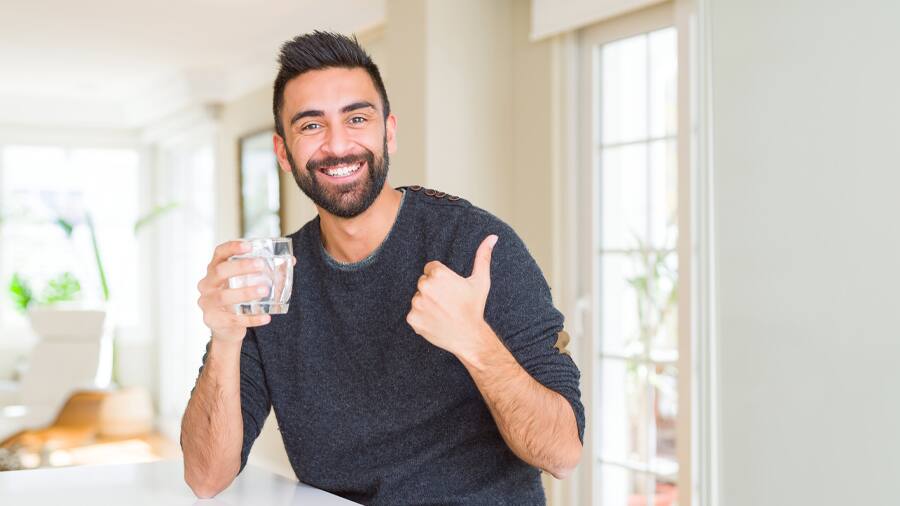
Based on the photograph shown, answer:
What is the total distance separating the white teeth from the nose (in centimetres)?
2

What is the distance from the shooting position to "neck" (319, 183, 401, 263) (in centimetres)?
155

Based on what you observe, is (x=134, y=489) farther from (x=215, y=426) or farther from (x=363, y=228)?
(x=363, y=228)

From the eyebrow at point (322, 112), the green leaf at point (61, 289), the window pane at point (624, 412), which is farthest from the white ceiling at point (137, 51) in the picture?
the eyebrow at point (322, 112)

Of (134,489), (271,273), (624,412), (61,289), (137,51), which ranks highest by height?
(137,51)

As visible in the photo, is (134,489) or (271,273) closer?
(271,273)

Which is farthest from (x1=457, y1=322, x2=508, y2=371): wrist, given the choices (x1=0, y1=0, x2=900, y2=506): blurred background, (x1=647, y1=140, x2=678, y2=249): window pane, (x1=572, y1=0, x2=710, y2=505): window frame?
(x1=647, y1=140, x2=678, y2=249): window pane

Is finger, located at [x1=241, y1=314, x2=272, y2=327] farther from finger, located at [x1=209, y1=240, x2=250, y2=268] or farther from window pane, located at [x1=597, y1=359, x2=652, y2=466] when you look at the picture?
window pane, located at [x1=597, y1=359, x2=652, y2=466]

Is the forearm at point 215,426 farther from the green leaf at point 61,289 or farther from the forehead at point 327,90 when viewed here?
the green leaf at point 61,289

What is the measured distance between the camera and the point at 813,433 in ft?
7.27

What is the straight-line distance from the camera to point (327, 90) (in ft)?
5.04

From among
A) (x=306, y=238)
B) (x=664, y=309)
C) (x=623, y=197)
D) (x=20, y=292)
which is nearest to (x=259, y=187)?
(x=20, y=292)

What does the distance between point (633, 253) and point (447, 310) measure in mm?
2154

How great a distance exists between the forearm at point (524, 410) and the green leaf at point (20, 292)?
6.88m

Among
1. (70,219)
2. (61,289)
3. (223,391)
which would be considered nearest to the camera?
(223,391)
